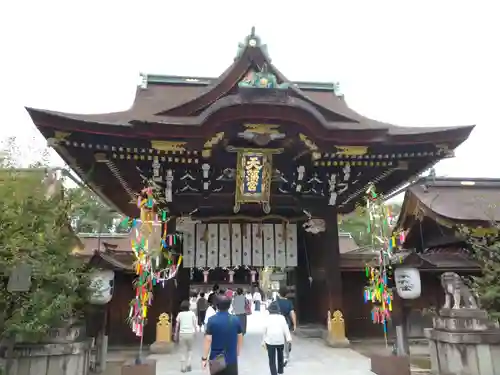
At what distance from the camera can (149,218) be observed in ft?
28.5

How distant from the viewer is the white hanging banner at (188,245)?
1075 cm

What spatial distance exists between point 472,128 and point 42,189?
8.79m

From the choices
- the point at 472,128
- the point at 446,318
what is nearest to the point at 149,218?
the point at 446,318

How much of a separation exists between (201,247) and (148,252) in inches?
133

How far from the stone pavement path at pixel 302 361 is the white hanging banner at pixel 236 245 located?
2.17 metres

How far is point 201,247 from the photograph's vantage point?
10914mm

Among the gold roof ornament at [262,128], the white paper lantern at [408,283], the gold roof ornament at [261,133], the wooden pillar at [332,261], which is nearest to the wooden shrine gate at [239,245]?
the wooden pillar at [332,261]

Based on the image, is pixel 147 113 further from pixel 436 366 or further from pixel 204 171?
pixel 436 366

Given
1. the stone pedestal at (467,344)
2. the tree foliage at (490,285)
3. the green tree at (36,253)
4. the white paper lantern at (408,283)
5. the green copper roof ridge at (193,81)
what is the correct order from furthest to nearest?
the green copper roof ridge at (193,81) → the white paper lantern at (408,283) → the stone pedestal at (467,344) → the tree foliage at (490,285) → the green tree at (36,253)

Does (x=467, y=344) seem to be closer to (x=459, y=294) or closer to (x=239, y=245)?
(x=459, y=294)

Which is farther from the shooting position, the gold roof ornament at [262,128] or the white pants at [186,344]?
the gold roof ornament at [262,128]

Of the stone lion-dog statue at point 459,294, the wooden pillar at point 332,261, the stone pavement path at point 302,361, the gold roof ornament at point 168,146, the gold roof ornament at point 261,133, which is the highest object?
the gold roof ornament at point 261,133

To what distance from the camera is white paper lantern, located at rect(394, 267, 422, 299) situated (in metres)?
7.81

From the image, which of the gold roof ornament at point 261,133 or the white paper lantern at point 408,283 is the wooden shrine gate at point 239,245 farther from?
the white paper lantern at point 408,283
